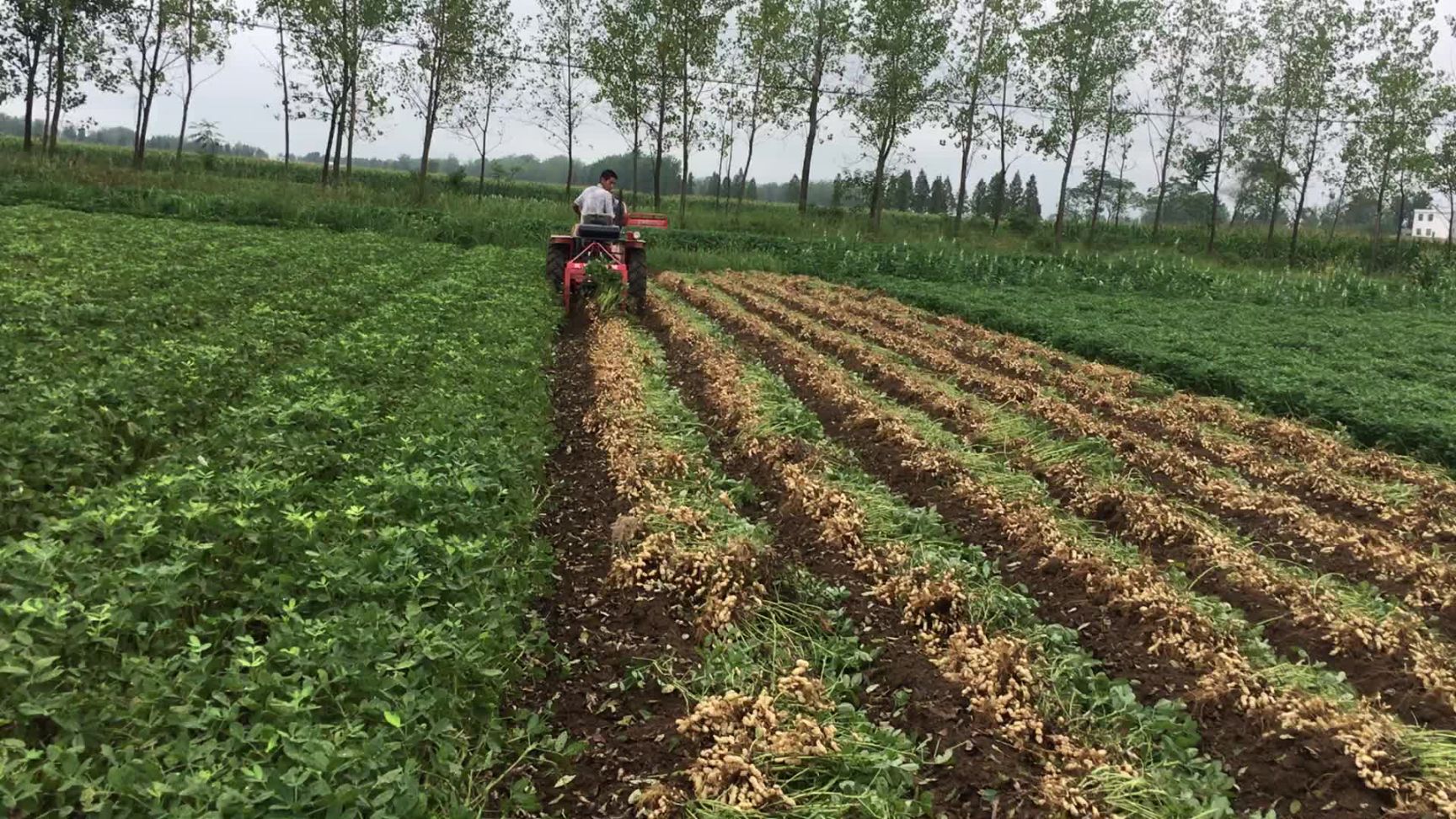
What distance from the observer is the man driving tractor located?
38.7 ft

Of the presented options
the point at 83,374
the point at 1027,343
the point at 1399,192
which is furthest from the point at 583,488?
the point at 1399,192

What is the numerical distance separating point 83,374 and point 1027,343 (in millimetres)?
10526

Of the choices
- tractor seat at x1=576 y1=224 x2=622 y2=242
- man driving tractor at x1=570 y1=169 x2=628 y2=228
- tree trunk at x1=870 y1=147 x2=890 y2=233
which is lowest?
tractor seat at x1=576 y1=224 x2=622 y2=242

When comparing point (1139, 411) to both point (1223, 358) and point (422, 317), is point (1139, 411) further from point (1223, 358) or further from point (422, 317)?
point (422, 317)

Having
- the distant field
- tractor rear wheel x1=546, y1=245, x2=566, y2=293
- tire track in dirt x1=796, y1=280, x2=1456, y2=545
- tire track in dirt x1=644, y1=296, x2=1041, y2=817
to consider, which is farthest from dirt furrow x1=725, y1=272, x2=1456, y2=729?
tractor rear wheel x1=546, y1=245, x2=566, y2=293

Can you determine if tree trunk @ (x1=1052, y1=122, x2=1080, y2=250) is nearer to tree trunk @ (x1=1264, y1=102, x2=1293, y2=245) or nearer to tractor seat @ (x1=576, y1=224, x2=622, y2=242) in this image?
tree trunk @ (x1=1264, y1=102, x2=1293, y2=245)

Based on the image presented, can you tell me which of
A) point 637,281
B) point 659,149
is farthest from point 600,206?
point 659,149

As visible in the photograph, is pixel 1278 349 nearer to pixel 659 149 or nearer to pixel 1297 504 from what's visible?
pixel 1297 504

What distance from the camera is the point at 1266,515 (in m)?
5.43

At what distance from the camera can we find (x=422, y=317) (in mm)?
9312

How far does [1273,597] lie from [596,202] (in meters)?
9.68

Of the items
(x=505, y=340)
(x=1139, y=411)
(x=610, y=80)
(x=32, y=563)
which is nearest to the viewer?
(x=32, y=563)

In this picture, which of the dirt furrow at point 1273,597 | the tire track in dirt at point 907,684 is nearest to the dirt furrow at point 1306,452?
the dirt furrow at point 1273,597

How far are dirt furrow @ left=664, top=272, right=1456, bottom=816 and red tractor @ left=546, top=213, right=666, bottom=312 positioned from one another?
6770mm
